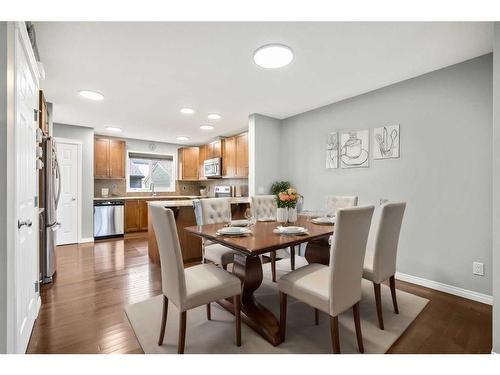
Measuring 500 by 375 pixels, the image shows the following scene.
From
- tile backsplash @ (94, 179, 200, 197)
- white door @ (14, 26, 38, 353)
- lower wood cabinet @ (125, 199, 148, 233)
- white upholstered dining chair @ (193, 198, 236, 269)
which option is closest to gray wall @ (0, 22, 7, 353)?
white door @ (14, 26, 38, 353)

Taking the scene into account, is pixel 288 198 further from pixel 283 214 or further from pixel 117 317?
pixel 117 317

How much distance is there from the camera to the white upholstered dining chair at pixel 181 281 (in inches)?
57.1

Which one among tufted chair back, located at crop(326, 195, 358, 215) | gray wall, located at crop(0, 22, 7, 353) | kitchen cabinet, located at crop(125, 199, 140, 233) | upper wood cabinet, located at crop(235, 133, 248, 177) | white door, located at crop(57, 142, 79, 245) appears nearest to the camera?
gray wall, located at crop(0, 22, 7, 353)

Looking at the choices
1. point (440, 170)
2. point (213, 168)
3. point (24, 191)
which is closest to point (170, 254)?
point (24, 191)

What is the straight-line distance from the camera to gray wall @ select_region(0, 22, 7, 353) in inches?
46.1

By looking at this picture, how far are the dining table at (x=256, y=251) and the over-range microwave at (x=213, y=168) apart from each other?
10.7ft

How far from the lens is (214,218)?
2.71m

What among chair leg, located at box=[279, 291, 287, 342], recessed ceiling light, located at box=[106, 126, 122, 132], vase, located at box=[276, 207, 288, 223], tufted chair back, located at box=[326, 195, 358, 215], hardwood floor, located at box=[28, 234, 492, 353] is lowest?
hardwood floor, located at box=[28, 234, 492, 353]

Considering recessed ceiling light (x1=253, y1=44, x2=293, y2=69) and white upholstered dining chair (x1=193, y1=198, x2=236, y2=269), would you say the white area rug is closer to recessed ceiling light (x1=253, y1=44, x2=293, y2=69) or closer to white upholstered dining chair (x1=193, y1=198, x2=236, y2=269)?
white upholstered dining chair (x1=193, y1=198, x2=236, y2=269)

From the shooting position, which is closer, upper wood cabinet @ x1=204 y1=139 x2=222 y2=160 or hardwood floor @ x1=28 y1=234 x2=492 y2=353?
hardwood floor @ x1=28 y1=234 x2=492 y2=353

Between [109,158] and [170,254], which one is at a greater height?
[109,158]

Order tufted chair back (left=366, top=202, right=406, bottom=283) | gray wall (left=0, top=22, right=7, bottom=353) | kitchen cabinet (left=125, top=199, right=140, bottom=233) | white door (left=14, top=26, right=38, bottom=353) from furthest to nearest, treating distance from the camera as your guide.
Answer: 1. kitchen cabinet (left=125, top=199, right=140, bottom=233)
2. tufted chair back (left=366, top=202, right=406, bottom=283)
3. white door (left=14, top=26, right=38, bottom=353)
4. gray wall (left=0, top=22, right=7, bottom=353)

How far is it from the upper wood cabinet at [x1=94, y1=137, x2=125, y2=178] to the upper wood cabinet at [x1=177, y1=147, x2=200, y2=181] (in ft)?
4.81

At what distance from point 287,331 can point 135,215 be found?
4884mm
